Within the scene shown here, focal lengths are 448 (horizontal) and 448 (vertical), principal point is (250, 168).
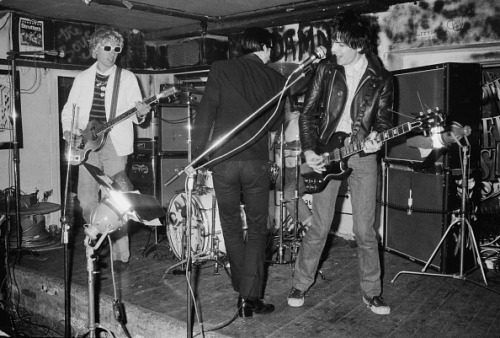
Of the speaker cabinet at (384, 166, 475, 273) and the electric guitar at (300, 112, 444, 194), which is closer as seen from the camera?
the electric guitar at (300, 112, 444, 194)

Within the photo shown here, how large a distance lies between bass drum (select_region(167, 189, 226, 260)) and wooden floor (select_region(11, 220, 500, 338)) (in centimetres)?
19

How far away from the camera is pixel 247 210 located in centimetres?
332

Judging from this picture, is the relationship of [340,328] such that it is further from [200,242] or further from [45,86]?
[45,86]

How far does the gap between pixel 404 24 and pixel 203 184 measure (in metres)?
3.19

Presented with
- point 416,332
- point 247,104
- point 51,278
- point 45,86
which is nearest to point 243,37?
point 247,104

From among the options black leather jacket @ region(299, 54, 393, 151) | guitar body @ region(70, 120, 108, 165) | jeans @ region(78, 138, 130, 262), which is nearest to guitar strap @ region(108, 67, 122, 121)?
guitar body @ region(70, 120, 108, 165)

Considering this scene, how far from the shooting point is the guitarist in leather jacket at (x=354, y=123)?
330cm

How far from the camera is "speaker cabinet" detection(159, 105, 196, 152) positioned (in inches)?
254

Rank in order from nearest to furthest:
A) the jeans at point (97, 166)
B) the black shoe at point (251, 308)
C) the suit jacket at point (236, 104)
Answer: the suit jacket at point (236, 104) < the black shoe at point (251, 308) < the jeans at point (97, 166)

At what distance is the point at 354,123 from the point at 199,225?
2277mm

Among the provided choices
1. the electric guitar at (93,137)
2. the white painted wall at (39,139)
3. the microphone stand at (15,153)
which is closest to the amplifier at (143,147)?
the white painted wall at (39,139)

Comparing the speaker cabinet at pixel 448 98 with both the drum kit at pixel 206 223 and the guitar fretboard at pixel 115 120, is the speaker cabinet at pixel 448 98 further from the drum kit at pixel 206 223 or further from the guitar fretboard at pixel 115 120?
the guitar fretboard at pixel 115 120

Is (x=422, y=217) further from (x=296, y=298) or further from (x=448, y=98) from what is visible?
(x=296, y=298)

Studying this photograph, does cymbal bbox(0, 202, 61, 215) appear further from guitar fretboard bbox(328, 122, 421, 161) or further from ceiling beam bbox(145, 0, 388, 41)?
guitar fretboard bbox(328, 122, 421, 161)
